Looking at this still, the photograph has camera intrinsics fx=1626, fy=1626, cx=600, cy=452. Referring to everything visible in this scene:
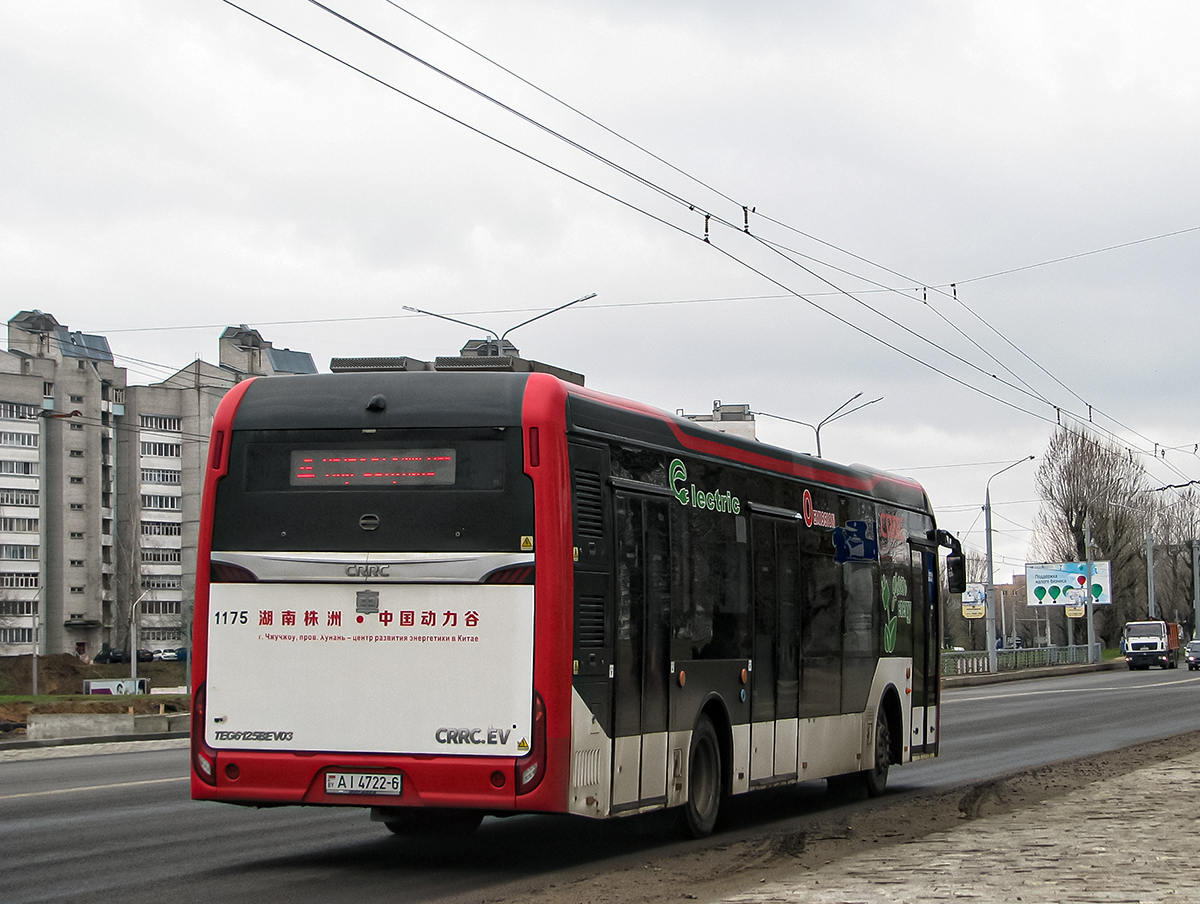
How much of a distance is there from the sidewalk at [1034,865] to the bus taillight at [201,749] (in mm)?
3573

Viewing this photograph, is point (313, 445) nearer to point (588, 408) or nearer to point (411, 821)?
point (588, 408)

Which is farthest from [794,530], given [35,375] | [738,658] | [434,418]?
[35,375]

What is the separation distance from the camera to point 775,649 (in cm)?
1366

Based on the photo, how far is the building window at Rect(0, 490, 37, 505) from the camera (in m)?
114

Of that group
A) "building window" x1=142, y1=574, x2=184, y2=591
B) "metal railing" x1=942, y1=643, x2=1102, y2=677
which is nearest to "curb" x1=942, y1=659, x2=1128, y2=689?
"metal railing" x1=942, y1=643, x2=1102, y2=677

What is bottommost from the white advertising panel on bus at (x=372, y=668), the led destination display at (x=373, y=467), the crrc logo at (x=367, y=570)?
the white advertising panel on bus at (x=372, y=668)

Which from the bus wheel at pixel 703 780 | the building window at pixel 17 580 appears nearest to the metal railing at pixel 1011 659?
the bus wheel at pixel 703 780

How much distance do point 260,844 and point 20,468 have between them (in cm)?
10951

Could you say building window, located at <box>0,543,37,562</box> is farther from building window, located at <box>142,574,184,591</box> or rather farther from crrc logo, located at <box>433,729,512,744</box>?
crrc logo, located at <box>433,729,512,744</box>

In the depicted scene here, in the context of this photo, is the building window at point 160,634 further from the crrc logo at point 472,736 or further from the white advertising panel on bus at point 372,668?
the crrc logo at point 472,736

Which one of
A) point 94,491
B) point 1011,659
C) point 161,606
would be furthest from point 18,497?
point 1011,659

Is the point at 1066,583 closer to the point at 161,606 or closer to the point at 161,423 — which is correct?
the point at 161,606

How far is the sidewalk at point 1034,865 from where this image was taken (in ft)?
28.0

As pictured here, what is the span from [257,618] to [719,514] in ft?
12.8
